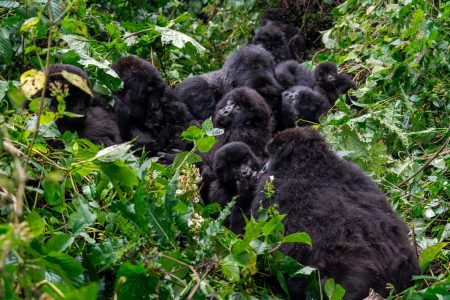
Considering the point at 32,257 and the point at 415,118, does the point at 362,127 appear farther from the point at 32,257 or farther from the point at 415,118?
the point at 32,257

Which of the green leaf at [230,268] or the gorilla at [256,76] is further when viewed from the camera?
the gorilla at [256,76]

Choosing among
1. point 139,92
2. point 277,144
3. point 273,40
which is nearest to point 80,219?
point 277,144

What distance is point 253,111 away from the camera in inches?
241

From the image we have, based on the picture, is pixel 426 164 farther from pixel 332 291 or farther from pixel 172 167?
pixel 332 291

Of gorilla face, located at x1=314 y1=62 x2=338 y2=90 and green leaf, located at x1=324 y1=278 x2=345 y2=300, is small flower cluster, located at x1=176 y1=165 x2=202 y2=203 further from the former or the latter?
gorilla face, located at x1=314 y1=62 x2=338 y2=90

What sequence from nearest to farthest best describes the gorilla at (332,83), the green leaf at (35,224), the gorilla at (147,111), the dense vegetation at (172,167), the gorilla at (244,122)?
the green leaf at (35,224)
the dense vegetation at (172,167)
the gorilla at (244,122)
the gorilla at (147,111)
the gorilla at (332,83)

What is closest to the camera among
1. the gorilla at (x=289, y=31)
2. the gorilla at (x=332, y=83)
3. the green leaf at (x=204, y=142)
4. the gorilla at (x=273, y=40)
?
the green leaf at (x=204, y=142)

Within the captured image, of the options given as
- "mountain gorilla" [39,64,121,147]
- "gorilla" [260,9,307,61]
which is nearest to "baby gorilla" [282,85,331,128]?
"mountain gorilla" [39,64,121,147]

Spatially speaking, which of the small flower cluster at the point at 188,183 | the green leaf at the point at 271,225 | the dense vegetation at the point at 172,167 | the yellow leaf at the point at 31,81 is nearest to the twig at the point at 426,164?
the dense vegetation at the point at 172,167

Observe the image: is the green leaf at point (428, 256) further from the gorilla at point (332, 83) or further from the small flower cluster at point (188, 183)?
the gorilla at point (332, 83)

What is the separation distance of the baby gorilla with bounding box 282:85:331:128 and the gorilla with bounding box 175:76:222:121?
0.68 metres

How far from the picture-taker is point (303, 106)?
22.9 feet

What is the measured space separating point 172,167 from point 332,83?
3377 millimetres

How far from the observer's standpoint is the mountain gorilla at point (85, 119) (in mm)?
5436
